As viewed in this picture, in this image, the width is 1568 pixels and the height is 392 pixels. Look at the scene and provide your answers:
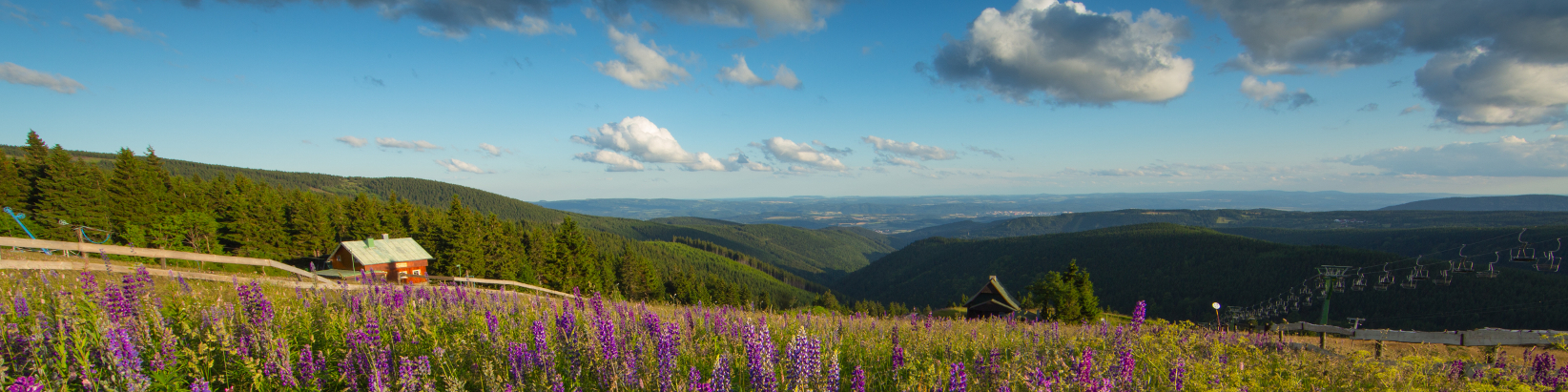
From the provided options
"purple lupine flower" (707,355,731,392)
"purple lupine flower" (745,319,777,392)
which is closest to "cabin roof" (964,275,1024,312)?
"purple lupine flower" (745,319,777,392)

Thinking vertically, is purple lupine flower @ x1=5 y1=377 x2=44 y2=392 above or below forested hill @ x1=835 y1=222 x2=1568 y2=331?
above

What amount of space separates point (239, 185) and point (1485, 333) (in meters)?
84.0

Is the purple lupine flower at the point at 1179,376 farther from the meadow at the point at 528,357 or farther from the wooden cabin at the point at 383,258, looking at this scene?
the wooden cabin at the point at 383,258

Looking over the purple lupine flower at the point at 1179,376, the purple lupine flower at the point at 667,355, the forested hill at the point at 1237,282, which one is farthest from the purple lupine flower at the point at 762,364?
the forested hill at the point at 1237,282

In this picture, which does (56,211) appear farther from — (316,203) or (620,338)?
(620,338)

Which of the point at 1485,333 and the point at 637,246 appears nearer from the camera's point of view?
the point at 1485,333

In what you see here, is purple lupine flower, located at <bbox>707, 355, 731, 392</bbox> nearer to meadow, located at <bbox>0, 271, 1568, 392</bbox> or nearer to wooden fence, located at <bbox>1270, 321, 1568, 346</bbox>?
meadow, located at <bbox>0, 271, 1568, 392</bbox>

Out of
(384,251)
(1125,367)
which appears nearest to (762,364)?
(1125,367)

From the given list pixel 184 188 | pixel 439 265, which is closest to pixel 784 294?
pixel 439 265

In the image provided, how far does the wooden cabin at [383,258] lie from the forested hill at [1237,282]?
77.6 m

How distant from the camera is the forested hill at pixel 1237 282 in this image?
105688 mm

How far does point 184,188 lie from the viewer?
47.2m

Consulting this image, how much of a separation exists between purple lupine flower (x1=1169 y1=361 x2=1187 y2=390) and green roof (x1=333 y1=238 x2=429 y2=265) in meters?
46.7

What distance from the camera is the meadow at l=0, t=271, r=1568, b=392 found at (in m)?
3.56
